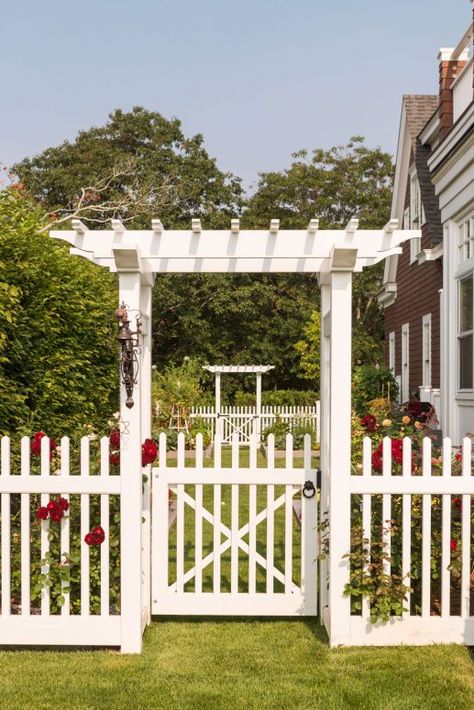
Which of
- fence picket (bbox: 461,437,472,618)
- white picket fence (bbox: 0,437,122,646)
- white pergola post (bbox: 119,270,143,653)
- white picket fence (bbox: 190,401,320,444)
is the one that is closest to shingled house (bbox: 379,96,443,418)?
white picket fence (bbox: 190,401,320,444)

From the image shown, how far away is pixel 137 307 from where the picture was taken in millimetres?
4840

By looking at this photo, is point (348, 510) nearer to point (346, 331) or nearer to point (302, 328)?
point (346, 331)

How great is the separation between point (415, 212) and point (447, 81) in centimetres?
434

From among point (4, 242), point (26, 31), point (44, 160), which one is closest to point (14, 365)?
point (4, 242)

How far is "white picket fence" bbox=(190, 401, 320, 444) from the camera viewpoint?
790 inches

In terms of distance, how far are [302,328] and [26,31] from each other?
60.1 feet

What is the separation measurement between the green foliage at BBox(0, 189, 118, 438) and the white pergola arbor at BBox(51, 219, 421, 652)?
2134 mm

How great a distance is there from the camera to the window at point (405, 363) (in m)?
16.8

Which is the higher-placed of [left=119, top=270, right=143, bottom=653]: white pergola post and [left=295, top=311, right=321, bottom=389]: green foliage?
[left=295, top=311, right=321, bottom=389]: green foliage

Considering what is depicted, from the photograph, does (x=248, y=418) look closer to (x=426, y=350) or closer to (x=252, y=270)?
(x=426, y=350)

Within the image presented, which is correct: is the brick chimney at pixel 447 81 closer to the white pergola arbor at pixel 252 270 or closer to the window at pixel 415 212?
the window at pixel 415 212

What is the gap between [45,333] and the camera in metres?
7.74

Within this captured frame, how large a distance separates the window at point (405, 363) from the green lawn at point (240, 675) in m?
A: 12.4

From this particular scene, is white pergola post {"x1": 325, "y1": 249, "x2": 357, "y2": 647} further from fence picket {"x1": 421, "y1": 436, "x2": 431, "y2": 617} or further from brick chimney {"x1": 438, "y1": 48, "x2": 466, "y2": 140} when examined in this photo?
brick chimney {"x1": 438, "y1": 48, "x2": 466, "y2": 140}
